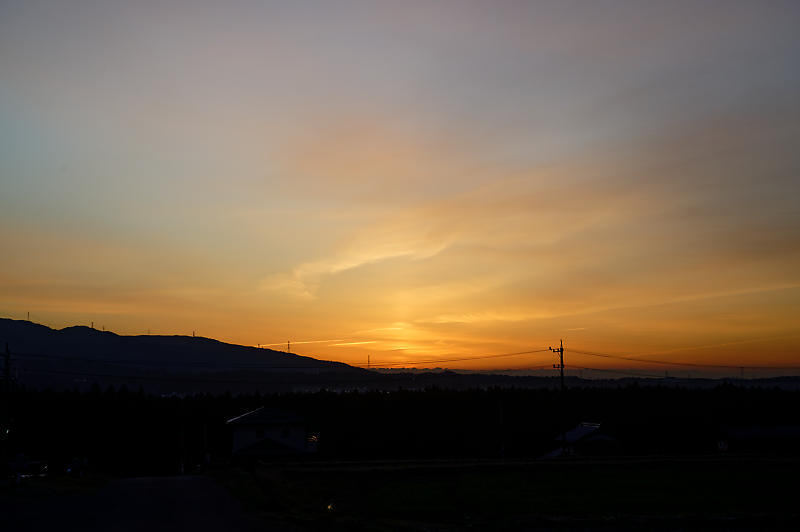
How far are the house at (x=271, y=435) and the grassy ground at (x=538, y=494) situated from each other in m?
26.4

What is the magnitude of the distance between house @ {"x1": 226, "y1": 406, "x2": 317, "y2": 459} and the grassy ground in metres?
26.4

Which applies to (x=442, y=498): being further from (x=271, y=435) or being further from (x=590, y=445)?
(x=590, y=445)

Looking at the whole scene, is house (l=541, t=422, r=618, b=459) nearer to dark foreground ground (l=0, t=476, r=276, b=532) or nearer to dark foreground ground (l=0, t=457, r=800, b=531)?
dark foreground ground (l=0, t=457, r=800, b=531)

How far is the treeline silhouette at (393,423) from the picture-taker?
286 ft

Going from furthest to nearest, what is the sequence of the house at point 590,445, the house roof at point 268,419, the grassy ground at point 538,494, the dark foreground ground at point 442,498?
the house at point 590,445 < the house roof at point 268,419 < the grassy ground at point 538,494 < the dark foreground ground at point 442,498

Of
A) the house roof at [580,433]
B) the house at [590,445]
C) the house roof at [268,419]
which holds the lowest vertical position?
the house at [590,445]

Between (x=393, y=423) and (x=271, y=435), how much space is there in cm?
2814

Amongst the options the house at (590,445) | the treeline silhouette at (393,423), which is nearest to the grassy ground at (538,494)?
the house at (590,445)

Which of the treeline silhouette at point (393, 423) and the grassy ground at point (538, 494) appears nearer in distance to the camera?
the grassy ground at point (538, 494)

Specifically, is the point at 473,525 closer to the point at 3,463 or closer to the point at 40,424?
the point at 3,463

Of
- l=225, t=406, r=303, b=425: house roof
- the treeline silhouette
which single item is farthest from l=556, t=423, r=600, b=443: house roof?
l=225, t=406, r=303, b=425: house roof

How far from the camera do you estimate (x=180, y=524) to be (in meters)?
20.3

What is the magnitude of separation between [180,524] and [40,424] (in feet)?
286

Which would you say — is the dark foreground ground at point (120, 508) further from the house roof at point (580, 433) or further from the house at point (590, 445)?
the house roof at point (580, 433)
